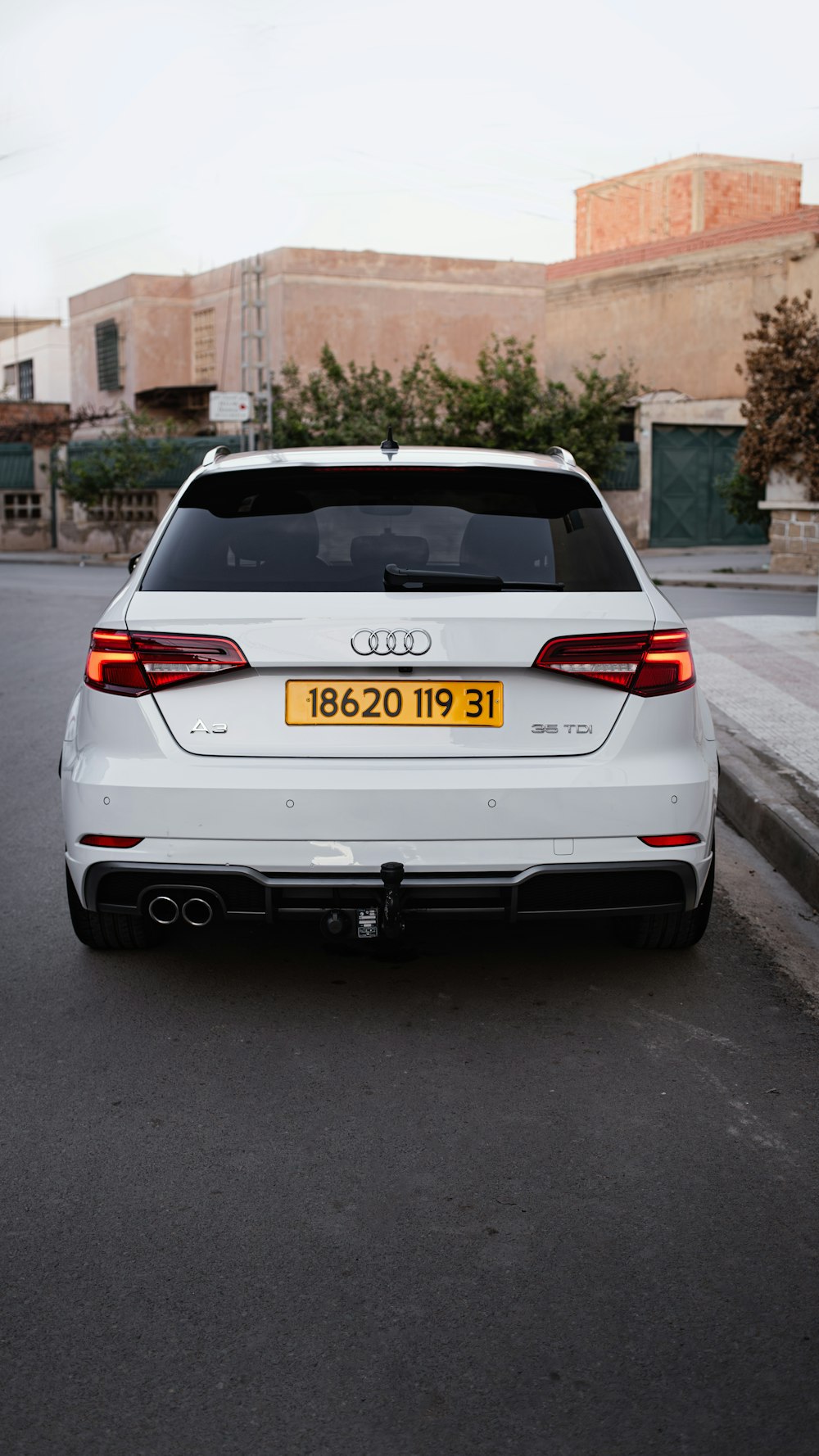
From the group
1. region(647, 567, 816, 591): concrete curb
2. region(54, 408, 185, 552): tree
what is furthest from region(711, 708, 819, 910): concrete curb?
region(54, 408, 185, 552): tree

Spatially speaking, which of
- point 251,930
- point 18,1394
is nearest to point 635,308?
point 251,930

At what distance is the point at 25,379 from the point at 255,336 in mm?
29669

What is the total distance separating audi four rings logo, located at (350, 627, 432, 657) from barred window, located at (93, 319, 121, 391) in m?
38.5

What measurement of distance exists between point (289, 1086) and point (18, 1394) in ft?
4.57

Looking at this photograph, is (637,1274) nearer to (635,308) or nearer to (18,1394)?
(18,1394)

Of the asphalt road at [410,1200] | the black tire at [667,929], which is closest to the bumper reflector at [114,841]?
the asphalt road at [410,1200]

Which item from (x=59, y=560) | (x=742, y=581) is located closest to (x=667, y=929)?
(x=742, y=581)

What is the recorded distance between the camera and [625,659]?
406 centimetres

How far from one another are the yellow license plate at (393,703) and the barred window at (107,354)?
38498mm

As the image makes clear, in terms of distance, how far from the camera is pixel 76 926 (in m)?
4.73

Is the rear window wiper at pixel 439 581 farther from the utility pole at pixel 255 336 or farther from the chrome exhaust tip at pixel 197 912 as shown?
the utility pole at pixel 255 336

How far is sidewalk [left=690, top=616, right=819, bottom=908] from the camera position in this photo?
614 cm

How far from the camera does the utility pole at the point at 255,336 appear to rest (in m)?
34.7

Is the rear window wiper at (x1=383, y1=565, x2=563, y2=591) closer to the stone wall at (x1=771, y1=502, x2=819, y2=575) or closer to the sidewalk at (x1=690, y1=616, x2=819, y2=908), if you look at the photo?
the sidewalk at (x1=690, y1=616, x2=819, y2=908)
